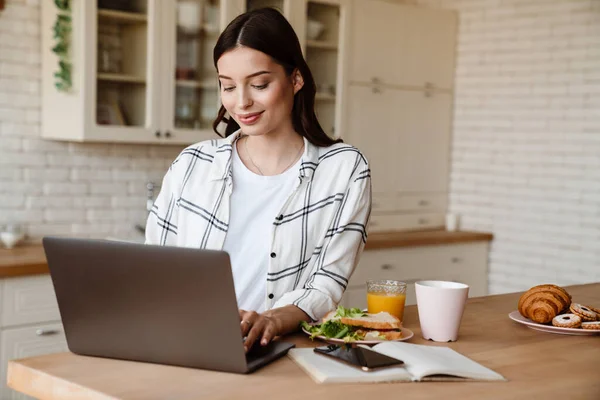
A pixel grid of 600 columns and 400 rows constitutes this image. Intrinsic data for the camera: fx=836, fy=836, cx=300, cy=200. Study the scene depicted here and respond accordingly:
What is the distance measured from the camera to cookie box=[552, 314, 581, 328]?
1955 millimetres

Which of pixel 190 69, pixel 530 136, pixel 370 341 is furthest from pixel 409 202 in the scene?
pixel 370 341

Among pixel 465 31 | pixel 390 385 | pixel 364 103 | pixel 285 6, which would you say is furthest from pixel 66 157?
pixel 390 385

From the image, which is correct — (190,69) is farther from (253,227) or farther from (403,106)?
(253,227)

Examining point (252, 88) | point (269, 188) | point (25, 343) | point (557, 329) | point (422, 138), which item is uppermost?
point (252, 88)

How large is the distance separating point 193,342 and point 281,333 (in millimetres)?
317

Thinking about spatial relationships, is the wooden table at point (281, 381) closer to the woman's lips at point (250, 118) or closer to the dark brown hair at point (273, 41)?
the woman's lips at point (250, 118)

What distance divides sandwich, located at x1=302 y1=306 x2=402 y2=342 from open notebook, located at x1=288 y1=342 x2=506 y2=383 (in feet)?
0.38

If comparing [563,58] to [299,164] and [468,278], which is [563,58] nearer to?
[468,278]

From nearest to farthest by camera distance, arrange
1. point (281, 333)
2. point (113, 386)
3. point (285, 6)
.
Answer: point (113, 386) < point (281, 333) < point (285, 6)

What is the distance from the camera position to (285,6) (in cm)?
459

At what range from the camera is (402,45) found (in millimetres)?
5219

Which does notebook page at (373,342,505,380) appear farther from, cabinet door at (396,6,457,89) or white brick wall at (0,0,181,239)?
cabinet door at (396,6,457,89)

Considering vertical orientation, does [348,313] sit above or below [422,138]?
below

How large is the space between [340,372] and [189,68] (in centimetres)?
303
